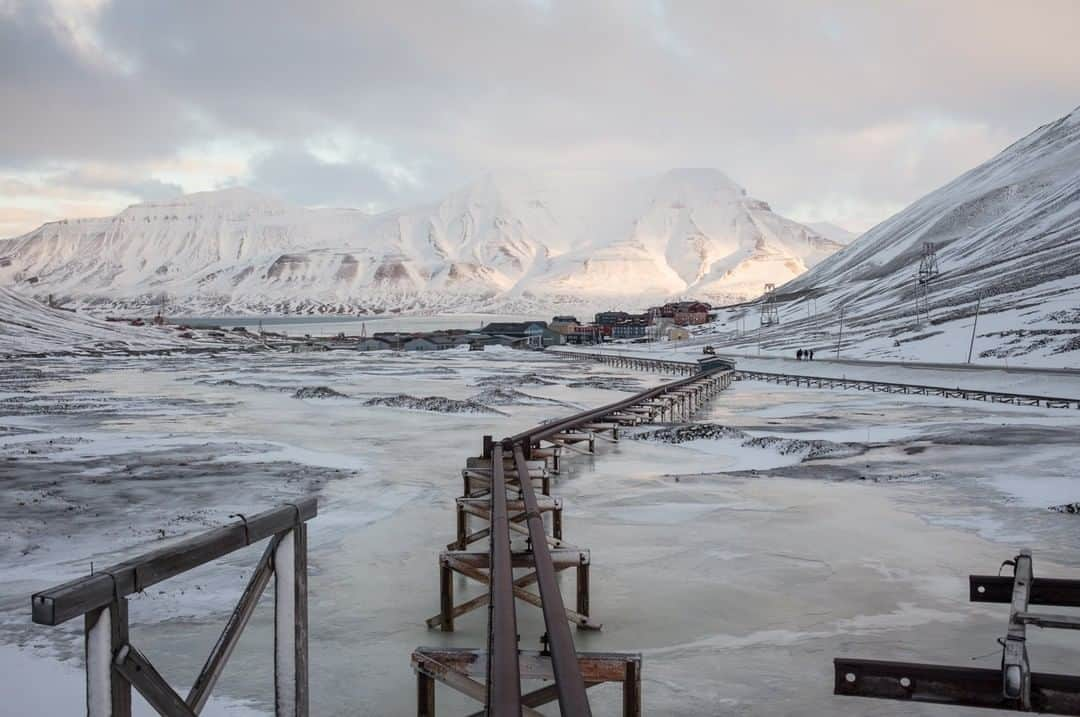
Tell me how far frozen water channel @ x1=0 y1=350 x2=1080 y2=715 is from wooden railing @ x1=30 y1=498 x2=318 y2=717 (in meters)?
2.65

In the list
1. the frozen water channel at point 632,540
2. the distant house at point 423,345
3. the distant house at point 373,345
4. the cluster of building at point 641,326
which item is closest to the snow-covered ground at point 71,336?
the distant house at point 373,345

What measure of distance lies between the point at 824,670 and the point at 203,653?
6.37 meters

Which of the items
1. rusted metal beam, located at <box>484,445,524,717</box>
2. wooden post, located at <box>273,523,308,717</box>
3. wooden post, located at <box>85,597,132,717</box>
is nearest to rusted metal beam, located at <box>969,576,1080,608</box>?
rusted metal beam, located at <box>484,445,524,717</box>

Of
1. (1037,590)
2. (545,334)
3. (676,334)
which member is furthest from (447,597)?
(545,334)

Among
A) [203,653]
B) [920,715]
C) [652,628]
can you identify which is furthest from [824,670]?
[203,653]

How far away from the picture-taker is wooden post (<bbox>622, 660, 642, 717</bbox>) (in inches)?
259

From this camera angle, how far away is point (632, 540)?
14211 mm

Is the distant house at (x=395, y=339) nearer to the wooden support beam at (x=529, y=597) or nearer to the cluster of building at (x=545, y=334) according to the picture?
the cluster of building at (x=545, y=334)

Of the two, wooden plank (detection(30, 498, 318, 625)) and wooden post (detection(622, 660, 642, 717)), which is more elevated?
wooden plank (detection(30, 498, 318, 625))

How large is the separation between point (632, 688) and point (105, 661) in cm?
390

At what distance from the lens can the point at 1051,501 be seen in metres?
16.8

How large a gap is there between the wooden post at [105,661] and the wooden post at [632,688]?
12.0 feet

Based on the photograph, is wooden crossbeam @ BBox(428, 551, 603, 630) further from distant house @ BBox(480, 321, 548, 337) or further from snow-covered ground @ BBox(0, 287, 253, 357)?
distant house @ BBox(480, 321, 548, 337)

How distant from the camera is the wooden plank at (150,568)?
12.0ft
